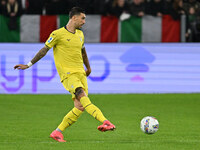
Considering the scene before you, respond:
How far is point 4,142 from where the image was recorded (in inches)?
337

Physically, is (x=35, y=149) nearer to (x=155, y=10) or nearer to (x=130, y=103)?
(x=130, y=103)

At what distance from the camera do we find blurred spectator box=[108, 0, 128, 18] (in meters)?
17.8

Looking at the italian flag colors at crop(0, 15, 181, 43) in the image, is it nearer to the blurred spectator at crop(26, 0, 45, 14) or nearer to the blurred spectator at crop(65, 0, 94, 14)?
the blurred spectator at crop(26, 0, 45, 14)

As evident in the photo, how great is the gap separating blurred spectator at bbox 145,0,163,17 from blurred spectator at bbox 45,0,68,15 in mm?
2576

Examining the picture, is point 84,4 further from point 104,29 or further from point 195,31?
point 195,31

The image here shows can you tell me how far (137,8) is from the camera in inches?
706

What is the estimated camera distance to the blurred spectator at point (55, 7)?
17.9m

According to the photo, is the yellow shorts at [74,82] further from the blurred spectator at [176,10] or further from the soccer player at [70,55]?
the blurred spectator at [176,10]

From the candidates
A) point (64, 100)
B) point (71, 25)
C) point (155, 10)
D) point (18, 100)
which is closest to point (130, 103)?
point (64, 100)

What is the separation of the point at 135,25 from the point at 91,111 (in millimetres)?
10071

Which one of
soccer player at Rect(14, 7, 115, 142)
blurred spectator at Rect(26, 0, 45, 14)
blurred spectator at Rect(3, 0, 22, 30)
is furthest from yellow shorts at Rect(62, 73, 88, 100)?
blurred spectator at Rect(26, 0, 45, 14)

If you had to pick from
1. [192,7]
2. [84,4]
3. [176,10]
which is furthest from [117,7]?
[192,7]

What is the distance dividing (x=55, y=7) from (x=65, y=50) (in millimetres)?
9484

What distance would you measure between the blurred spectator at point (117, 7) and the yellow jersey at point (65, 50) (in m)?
9.12
